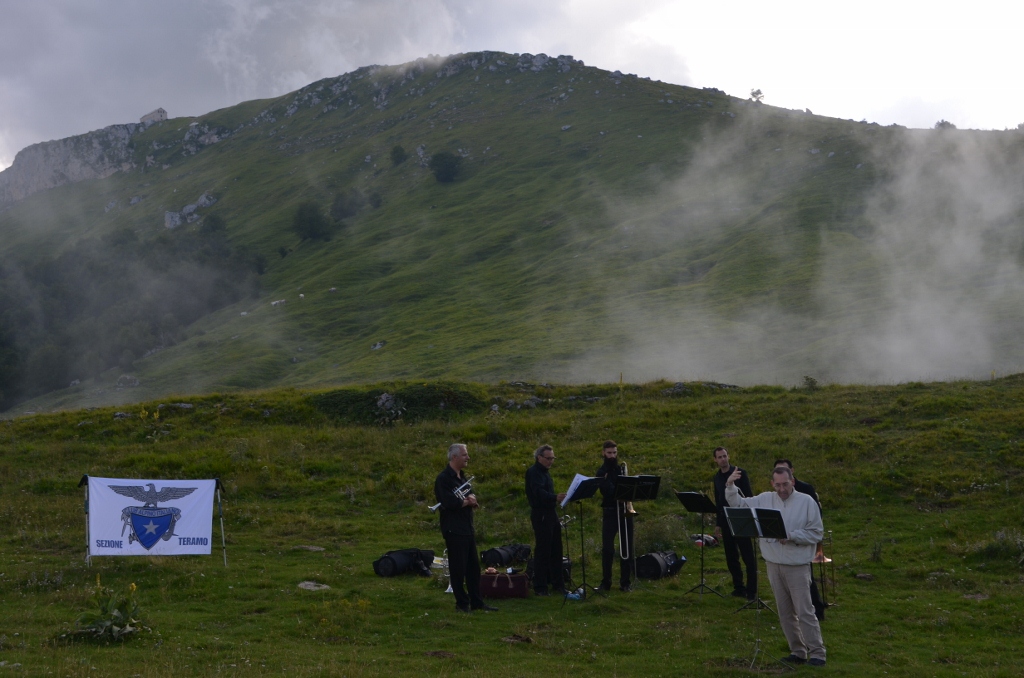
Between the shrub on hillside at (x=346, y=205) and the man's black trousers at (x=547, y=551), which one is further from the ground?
the shrub on hillside at (x=346, y=205)

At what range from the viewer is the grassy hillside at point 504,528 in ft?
37.7

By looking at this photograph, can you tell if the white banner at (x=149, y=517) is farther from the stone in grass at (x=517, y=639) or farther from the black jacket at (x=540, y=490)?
the stone in grass at (x=517, y=639)

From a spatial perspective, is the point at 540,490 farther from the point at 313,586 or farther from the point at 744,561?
the point at 313,586

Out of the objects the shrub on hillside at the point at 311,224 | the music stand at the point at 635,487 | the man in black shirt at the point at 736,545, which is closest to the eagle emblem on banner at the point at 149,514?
the music stand at the point at 635,487

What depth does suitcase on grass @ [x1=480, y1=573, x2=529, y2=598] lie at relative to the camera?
48.9 feet

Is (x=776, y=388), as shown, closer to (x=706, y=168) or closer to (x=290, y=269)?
(x=706, y=168)

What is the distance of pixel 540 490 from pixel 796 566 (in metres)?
5.08

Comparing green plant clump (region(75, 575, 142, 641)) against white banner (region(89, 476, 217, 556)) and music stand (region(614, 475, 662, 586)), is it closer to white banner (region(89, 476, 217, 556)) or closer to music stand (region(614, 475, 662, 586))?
white banner (region(89, 476, 217, 556))

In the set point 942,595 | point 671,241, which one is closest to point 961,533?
point 942,595

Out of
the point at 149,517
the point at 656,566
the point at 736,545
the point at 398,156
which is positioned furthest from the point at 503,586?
the point at 398,156

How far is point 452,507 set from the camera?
13469 millimetres

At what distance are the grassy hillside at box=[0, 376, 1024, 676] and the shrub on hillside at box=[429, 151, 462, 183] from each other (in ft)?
325

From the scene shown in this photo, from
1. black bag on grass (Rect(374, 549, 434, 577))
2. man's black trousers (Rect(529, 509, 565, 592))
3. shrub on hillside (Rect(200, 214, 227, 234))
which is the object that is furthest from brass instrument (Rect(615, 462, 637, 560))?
shrub on hillside (Rect(200, 214, 227, 234))

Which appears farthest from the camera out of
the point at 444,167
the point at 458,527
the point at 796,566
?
the point at 444,167
